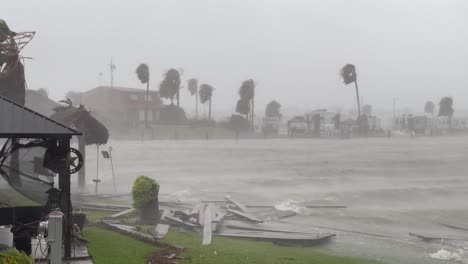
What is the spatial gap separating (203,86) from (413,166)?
79289mm

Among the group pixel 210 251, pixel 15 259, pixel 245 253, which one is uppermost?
pixel 15 259

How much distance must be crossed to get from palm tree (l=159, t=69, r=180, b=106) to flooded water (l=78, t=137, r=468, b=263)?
52328 mm

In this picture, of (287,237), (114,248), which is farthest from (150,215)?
(114,248)

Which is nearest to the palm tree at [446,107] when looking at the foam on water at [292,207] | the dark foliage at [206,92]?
the dark foliage at [206,92]

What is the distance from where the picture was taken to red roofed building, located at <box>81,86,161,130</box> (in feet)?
313

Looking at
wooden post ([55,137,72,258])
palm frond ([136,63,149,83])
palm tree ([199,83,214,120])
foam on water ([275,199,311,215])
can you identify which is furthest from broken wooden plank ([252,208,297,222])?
palm tree ([199,83,214,120])

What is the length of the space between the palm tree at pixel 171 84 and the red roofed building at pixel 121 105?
30.8 feet

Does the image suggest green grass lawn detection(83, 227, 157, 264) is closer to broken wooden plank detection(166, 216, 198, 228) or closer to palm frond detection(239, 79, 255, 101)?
broken wooden plank detection(166, 216, 198, 228)

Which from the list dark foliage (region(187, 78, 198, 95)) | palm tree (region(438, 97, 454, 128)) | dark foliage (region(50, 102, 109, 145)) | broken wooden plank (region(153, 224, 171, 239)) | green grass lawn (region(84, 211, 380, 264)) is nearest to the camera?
green grass lawn (region(84, 211, 380, 264))

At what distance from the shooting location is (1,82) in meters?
21.0

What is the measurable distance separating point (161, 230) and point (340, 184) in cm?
2002

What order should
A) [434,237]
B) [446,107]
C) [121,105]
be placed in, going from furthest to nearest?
[446,107], [121,105], [434,237]

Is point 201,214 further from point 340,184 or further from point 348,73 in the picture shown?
point 348,73

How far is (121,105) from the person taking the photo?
9712 cm
